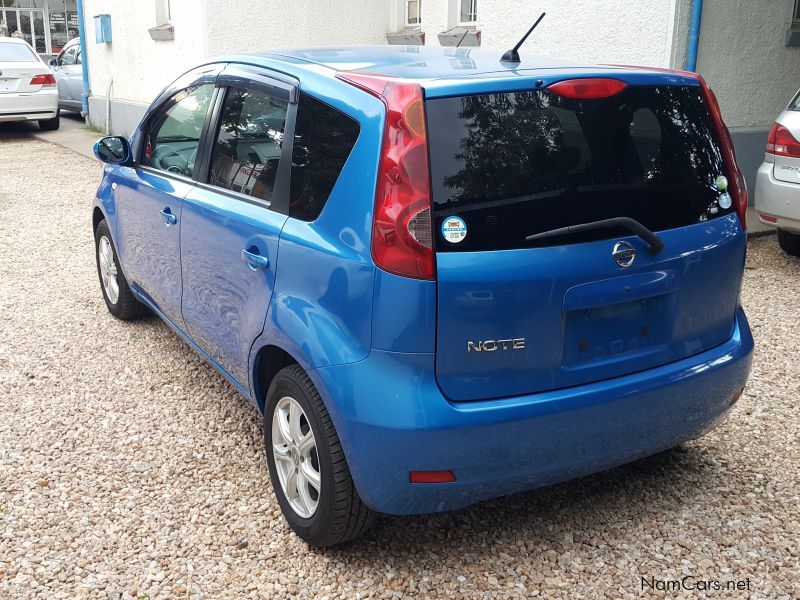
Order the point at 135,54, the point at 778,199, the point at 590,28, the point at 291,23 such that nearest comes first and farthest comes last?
the point at 778,199 → the point at 590,28 → the point at 291,23 → the point at 135,54

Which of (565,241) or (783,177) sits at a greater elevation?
(565,241)

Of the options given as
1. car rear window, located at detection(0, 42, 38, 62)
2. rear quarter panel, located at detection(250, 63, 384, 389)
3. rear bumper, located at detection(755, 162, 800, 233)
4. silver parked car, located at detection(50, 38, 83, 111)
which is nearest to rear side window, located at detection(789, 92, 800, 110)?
rear bumper, located at detection(755, 162, 800, 233)

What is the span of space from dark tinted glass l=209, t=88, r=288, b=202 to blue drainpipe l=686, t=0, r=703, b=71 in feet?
17.0

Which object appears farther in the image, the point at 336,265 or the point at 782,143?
the point at 782,143

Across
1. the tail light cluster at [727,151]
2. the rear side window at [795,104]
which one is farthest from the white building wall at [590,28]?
the tail light cluster at [727,151]

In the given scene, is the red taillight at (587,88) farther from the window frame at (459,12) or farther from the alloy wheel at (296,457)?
the window frame at (459,12)

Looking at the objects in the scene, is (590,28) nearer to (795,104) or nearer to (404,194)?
(795,104)

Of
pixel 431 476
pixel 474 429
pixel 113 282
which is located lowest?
pixel 113 282

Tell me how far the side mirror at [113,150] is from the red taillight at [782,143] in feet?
15.3

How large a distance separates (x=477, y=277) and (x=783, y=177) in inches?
190

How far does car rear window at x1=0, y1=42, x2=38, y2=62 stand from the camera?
15.2 meters

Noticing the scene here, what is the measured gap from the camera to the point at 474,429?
255 centimetres

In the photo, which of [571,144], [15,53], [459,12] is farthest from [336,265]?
[15,53]

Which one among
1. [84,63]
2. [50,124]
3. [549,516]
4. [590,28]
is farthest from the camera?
[50,124]
